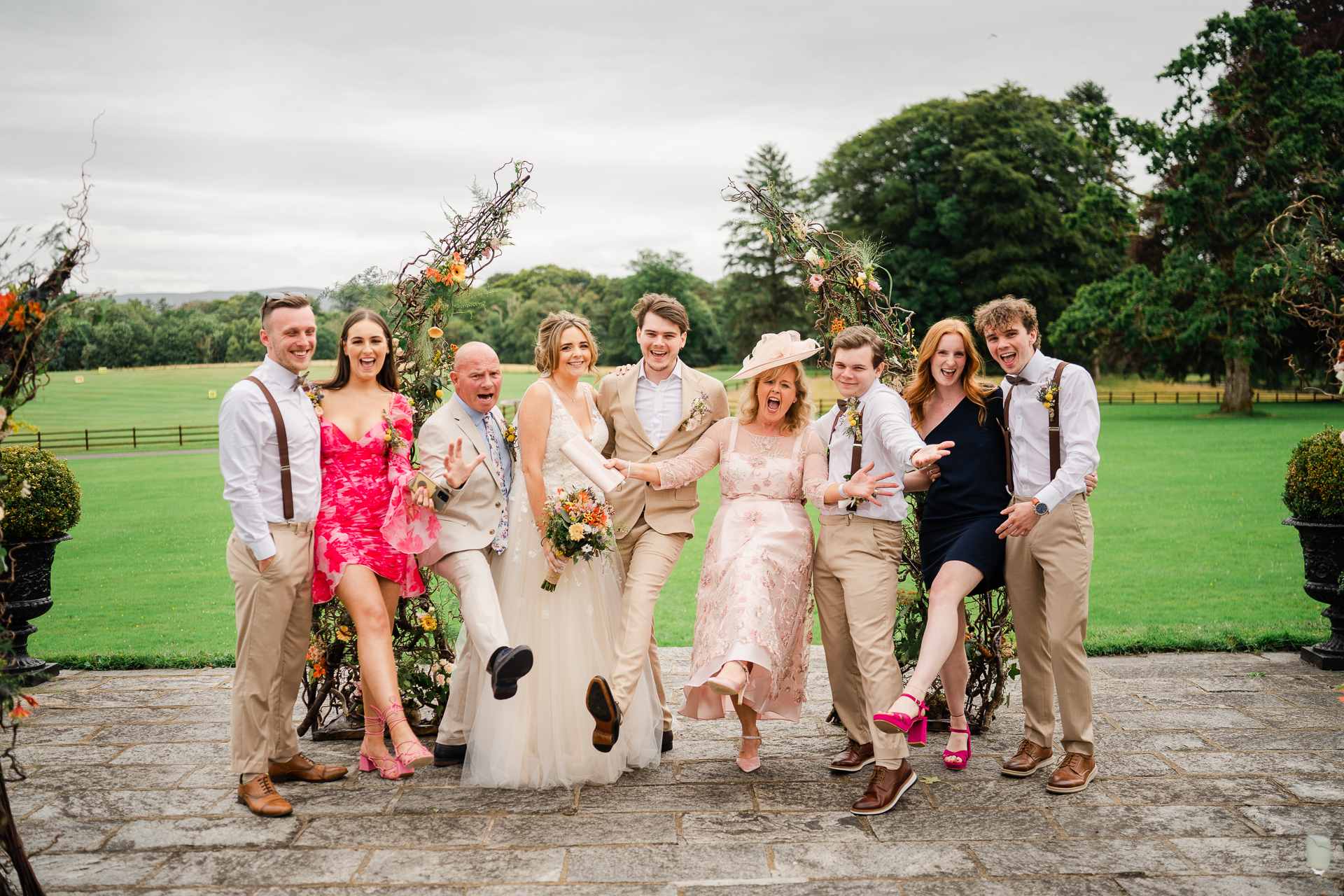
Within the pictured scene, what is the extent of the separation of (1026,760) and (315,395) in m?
4.09

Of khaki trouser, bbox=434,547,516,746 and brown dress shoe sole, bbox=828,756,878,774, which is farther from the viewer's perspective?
brown dress shoe sole, bbox=828,756,878,774

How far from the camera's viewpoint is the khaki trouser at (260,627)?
4348mm

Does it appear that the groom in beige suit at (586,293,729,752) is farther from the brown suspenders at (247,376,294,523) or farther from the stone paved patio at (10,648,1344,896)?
the brown suspenders at (247,376,294,523)

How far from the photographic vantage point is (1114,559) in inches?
456

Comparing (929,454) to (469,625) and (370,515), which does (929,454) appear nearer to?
(469,625)

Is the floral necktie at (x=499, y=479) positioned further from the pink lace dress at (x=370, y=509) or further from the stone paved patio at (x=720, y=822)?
the stone paved patio at (x=720, y=822)

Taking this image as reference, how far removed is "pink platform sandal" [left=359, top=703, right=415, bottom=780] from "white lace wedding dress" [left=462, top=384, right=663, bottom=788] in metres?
0.35

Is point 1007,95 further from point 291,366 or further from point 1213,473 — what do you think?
point 291,366

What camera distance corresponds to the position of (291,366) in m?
4.49

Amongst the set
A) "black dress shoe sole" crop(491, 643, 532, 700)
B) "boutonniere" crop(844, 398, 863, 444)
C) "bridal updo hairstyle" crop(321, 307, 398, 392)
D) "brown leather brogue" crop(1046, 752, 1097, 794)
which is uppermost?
"bridal updo hairstyle" crop(321, 307, 398, 392)

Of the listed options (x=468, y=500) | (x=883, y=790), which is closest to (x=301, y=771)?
(x=468, y=500)

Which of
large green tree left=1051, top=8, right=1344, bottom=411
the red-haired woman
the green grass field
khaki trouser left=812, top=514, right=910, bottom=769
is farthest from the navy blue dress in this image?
large green tree left=1051, top=8, right=1344, bottom=411

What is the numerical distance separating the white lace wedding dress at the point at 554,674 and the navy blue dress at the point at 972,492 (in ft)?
5.64

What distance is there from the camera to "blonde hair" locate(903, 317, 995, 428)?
475 centimetres
